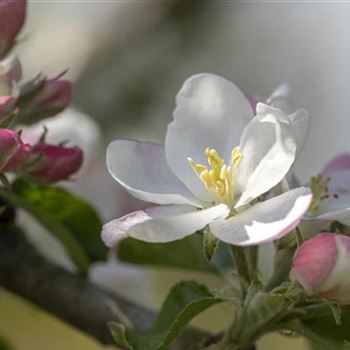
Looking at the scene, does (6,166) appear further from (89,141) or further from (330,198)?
(89,141)

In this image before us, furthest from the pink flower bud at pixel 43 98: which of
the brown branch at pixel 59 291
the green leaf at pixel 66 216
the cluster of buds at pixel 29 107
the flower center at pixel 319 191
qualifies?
the flower center at pixel 319 191

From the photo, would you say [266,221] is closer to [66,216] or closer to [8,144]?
[8,144]

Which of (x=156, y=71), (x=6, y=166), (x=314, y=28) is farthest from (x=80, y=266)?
(x=314, y=28)

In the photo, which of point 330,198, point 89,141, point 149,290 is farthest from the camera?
point 149,290

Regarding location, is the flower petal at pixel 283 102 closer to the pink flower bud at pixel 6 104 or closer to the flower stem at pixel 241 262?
the flower stem at pixel 241 262

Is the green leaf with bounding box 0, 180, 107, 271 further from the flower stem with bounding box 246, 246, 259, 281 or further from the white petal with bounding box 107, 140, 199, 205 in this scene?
the flower stem with bounding box 246, 246, 259, 281

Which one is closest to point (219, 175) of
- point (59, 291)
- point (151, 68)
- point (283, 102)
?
point (283, 102)

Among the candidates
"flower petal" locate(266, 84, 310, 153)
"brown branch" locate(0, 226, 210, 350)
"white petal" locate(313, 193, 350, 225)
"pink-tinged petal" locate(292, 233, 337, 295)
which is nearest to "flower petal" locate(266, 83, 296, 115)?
"flower petal" locate(266, 84, 310, 153)
